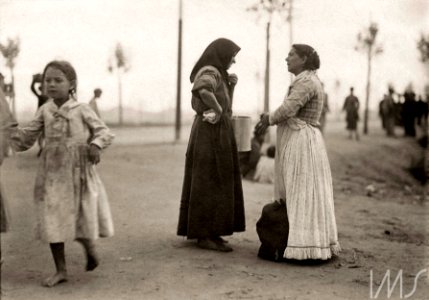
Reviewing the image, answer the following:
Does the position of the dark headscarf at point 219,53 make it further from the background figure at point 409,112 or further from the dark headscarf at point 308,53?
the background figure at point 409,112

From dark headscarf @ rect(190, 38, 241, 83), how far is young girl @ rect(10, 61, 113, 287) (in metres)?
1.59

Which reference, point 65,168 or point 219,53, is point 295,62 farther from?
point 65,168

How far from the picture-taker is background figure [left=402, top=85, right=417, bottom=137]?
24.6 meters

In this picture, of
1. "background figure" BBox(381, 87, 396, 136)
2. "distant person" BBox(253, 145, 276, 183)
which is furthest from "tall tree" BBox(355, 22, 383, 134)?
"distant person" BBox(253, 145, 276, 183)

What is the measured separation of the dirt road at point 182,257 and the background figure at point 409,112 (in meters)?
15.0

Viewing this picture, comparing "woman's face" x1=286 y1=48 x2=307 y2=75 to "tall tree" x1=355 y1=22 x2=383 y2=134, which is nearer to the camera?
"woman's face" x1=286 y1=48 x2=307 y2=75

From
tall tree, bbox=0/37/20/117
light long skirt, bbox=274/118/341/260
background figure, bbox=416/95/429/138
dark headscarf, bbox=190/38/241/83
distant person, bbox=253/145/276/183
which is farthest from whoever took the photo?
background figure, bbox=416/95/429/138

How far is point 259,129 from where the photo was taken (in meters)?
5.67

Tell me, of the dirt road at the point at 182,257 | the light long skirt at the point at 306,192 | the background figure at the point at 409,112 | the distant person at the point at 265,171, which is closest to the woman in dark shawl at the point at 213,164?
the dirt road at the point at 182,257

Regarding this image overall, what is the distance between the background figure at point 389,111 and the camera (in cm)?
2508

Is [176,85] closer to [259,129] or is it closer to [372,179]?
[372,179]

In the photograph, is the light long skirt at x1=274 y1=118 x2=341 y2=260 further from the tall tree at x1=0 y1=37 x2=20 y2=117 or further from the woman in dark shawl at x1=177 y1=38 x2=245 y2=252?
the tall tree at x1=0 y1=37 x2=20 y2=117

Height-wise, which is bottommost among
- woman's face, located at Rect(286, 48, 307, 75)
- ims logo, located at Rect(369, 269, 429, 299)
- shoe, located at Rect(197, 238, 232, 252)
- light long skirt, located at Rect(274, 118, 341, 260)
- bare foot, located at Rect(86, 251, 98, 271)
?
ims logo, located at Rect(369, 269, 429, 299)

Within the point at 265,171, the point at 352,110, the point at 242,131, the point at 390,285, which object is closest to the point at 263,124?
the point at 242,131
